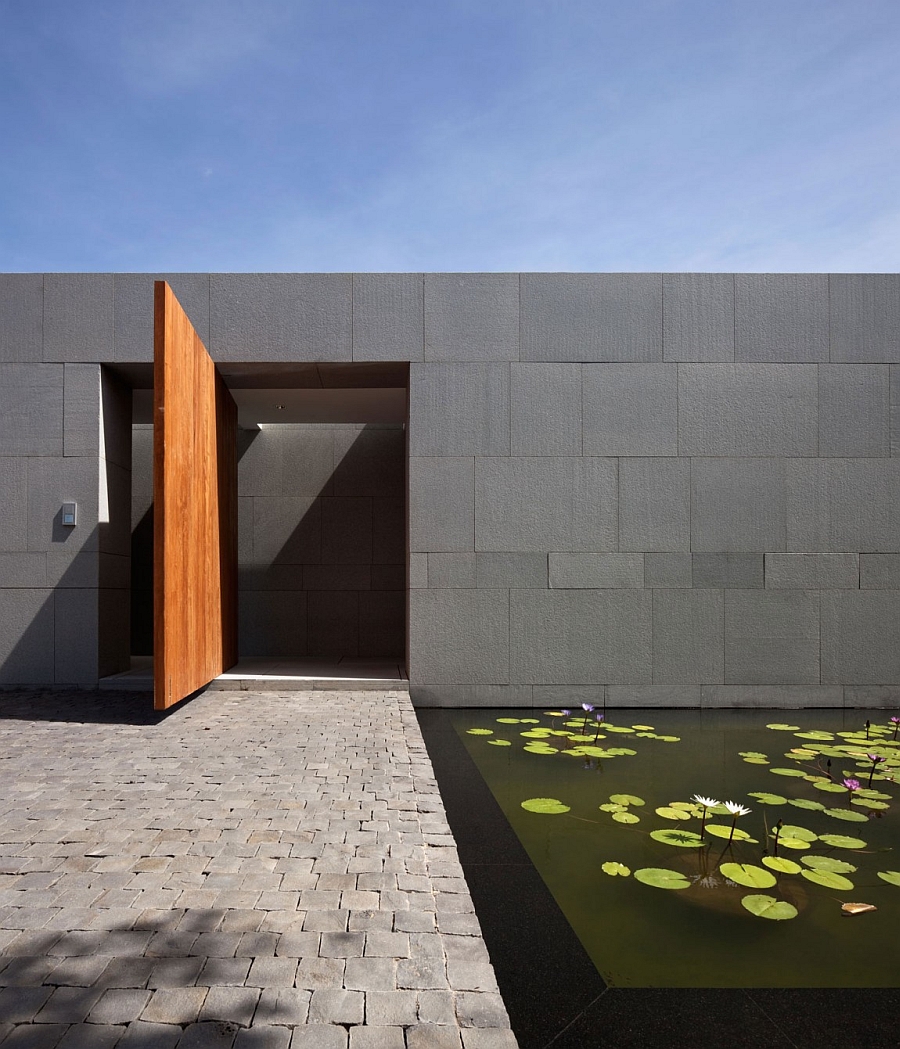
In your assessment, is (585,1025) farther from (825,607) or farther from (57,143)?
(57,143)

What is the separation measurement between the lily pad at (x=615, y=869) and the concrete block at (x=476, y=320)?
4.90m

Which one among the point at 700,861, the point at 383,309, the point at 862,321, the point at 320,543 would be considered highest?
the point at 383,309

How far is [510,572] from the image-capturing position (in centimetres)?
687

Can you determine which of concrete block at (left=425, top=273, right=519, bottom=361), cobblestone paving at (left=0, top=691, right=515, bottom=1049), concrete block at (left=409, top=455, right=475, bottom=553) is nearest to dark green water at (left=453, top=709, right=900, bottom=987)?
cobblestone paving at (left=0, top=691, right=515, bottom=1049)

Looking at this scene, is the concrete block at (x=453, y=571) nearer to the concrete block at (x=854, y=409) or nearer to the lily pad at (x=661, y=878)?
the concrete block at (x=854, y=409)

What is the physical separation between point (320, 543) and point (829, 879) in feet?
25.9

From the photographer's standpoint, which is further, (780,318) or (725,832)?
(780,318)

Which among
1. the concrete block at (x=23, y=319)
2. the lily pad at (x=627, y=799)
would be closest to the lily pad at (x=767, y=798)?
the lily pad at (x=627, y=799)

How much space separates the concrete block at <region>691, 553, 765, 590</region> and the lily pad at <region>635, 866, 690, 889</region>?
4.31 meters

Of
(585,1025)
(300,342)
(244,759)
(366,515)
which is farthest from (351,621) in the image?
(585,1025)

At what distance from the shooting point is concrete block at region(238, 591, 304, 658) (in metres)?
9.90

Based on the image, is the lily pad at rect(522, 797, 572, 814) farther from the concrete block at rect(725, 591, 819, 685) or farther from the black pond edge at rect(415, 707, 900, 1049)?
the concrete block at rect(725, 591, 819, 685)

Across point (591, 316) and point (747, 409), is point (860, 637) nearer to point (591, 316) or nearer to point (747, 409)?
point (747, 409)

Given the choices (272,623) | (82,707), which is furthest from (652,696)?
(272,623)
